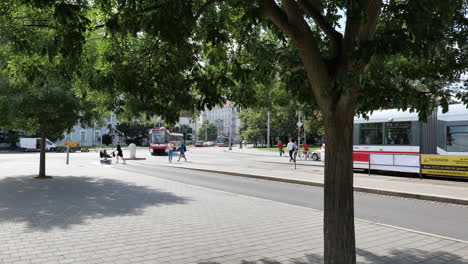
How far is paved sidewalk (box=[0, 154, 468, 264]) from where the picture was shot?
5.11 meters

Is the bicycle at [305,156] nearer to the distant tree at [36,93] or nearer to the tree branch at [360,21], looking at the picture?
the distant tree at [36,93]

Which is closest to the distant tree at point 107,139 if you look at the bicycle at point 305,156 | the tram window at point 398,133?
the bicycle at point 305,156

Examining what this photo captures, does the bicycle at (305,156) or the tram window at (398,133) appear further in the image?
the bicycle at (305,156)

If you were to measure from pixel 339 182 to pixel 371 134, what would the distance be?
57.9 feet

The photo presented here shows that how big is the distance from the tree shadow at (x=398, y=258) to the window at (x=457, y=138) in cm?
1313

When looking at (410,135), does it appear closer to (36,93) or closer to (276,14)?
(276,14)

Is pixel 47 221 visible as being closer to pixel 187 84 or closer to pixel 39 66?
pixel 39 66

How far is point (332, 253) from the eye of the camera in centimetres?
395

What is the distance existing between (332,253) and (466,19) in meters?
3.52

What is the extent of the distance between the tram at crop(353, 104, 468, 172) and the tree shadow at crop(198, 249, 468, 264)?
12682 mm

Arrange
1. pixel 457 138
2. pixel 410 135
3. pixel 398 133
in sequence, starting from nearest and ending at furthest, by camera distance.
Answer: pixel 457 138, pixel 410 135, pixel 398 133

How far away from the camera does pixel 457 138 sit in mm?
16625

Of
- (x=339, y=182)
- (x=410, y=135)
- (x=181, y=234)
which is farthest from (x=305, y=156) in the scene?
(x=339, y=182)

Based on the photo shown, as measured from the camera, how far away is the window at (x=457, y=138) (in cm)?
1638
